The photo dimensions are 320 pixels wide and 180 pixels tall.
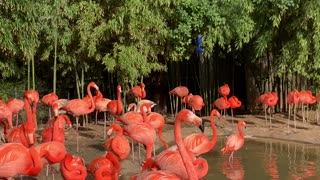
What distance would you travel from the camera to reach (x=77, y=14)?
483 inches

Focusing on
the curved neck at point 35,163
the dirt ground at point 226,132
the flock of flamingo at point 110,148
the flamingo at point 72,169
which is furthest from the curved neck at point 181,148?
the dirt ground at point 226,132

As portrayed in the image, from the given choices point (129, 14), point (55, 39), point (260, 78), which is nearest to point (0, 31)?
point (55, 39)

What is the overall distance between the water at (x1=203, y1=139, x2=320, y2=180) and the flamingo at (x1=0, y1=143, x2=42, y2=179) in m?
2.95

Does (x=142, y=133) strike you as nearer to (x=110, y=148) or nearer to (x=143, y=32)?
(x=110, y=148)

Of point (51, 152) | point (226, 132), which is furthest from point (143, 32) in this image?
point (51, 152)

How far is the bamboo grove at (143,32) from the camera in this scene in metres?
11.8

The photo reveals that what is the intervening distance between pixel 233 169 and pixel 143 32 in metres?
5.07

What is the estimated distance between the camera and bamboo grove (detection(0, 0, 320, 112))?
1184cm

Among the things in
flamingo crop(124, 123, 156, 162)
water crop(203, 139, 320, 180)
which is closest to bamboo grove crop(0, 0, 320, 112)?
water crop(203, 139, 320, 180)

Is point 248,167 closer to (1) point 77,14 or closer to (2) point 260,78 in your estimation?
(1) point 77,14

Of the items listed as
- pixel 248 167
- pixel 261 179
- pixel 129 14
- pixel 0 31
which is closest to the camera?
pixel 261 179

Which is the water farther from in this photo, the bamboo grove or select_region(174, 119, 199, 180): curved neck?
select_region(174, 119, 199, 180): curved neck

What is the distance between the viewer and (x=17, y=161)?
5707 millimetres

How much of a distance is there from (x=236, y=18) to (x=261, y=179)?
6.01 metres
